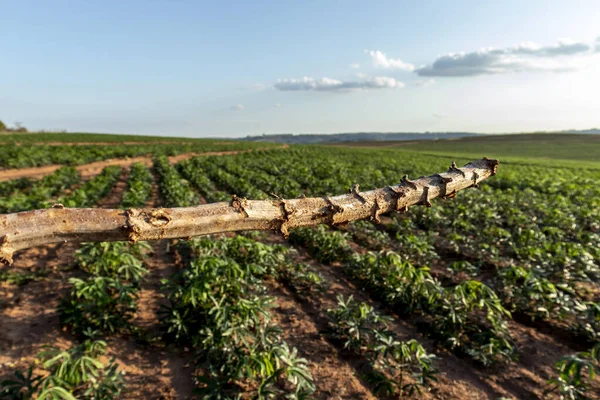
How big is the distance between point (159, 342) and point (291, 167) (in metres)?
15.3

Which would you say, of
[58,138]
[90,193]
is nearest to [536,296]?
[90,193]

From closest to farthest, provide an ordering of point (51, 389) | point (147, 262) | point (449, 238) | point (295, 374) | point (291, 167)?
1. point (51, 389)
2. point (295, 374)
3. point (147, 262)
4. point (449, 238)
5. point (291, 167)

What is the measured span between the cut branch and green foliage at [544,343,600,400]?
2.11 meters

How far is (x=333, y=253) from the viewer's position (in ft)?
20.6

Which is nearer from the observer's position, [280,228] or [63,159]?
[280,228]

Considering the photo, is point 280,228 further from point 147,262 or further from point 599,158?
point 599,158

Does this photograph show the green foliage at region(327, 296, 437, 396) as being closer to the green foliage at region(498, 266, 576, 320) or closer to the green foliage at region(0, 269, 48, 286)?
the green foliage at region(498, 266, 576, 320)

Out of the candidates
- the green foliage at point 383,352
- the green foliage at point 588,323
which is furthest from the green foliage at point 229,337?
the green foliage at point 588,323

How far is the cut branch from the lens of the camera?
28.3 inches

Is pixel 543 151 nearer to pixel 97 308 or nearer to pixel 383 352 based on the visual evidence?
pixel 383 352

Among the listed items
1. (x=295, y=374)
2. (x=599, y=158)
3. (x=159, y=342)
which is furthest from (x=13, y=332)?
(x=599, y=158)

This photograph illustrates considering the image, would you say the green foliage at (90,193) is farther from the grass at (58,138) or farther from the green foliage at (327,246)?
the grass at (58,138)

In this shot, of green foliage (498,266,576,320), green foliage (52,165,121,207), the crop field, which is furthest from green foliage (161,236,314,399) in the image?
green foliage (52,165,121,207)

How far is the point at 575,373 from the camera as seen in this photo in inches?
96.5
